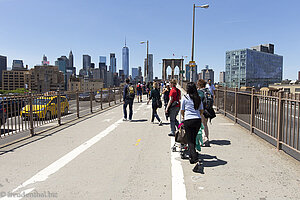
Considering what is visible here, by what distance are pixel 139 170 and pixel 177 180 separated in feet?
2.84

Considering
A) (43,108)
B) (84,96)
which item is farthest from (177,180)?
(84,96)

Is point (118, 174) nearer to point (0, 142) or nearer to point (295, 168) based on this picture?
point (295, 168)

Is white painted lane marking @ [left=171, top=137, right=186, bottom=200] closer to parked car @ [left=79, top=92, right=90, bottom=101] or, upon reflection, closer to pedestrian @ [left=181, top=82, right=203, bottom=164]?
pedestrian @ [left=181, top=82, right=203, bottom=164]

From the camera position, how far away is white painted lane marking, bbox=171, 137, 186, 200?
12.5 ft

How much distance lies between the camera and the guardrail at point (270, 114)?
5.84m

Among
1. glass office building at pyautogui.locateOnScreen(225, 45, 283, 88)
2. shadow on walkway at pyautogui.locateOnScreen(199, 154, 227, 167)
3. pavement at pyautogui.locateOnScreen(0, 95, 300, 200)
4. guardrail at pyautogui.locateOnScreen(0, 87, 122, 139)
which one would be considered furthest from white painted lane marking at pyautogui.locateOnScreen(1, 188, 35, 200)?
glass office building at pyautogui.locateOnScreen(225, 45, 283, 88)

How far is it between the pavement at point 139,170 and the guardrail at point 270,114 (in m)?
0.42

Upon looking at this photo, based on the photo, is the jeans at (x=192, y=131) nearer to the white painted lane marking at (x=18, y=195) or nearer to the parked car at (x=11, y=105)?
the white painted lane marking at (x=18, y=195)

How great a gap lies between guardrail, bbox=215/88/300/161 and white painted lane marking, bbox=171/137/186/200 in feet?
8.76

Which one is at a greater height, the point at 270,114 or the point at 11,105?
the point at 11,105

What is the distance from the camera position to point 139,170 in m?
4.89

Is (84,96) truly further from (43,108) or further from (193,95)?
(193,95)

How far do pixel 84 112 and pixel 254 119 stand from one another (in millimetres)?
10163

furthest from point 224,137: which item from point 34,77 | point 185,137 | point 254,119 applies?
point 34,77
